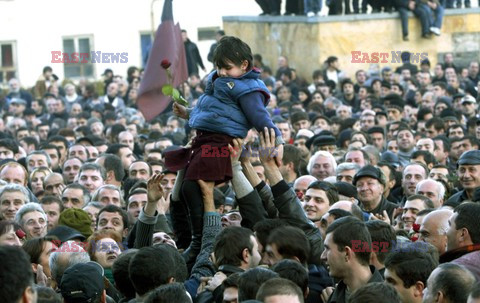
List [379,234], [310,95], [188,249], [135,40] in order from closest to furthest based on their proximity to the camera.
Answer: [379,234], [188,249], [310,95], [135,40]

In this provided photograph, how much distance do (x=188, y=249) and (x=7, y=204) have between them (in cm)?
354

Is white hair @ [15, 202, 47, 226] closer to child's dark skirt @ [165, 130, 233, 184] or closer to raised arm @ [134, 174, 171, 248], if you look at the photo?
raised arm @ [134, 174, 171, 248]

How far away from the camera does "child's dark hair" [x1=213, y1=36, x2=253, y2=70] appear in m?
Result: 8.54

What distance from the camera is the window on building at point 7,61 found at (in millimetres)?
38156

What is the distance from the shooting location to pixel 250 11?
119ft

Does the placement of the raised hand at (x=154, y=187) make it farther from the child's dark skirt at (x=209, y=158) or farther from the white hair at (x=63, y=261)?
the white hair at (x=63, y=261)

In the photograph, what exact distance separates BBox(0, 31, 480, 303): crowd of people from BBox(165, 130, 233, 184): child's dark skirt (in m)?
0.03

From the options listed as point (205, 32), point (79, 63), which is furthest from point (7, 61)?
point (205, 32)

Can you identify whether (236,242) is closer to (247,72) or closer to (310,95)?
(247,72)

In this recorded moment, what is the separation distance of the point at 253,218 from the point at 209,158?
613 millimetres

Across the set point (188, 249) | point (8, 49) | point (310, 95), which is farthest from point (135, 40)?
point (188, 249)

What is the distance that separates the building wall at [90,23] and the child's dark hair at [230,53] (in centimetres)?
2901

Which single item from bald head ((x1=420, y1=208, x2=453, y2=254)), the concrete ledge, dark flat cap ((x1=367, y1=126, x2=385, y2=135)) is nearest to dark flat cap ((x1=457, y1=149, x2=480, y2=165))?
bald head ((x1=420, y1=208, x2=453, y2=254))

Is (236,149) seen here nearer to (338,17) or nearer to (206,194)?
(206,194)
